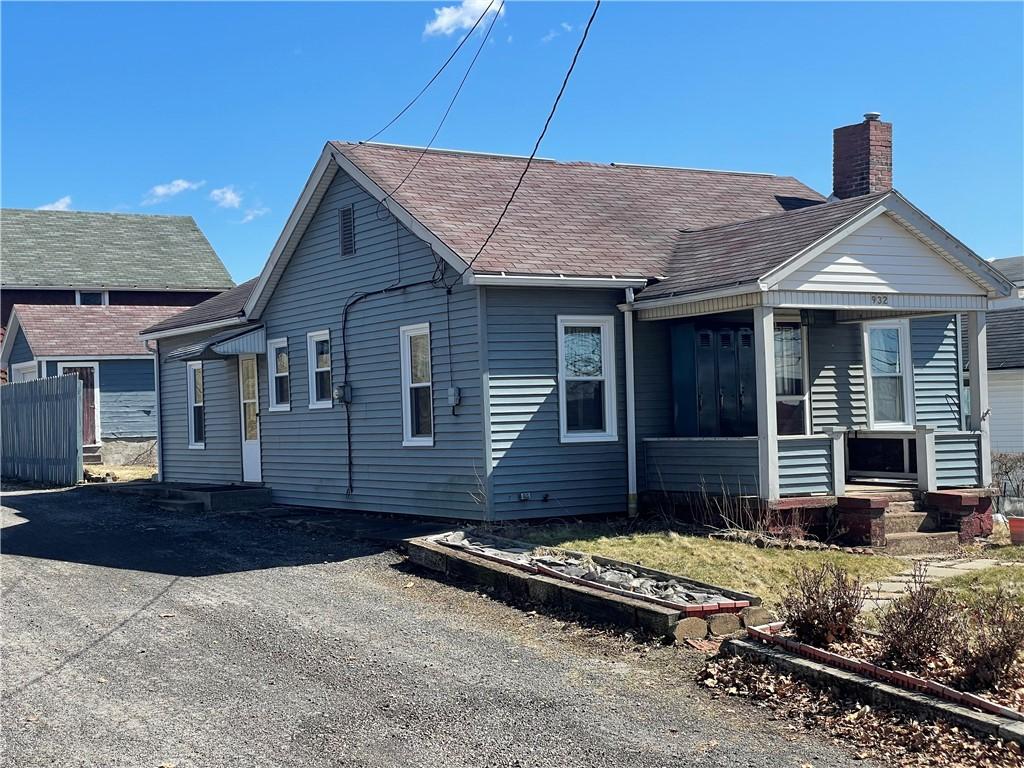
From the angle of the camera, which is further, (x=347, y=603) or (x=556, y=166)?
(x=556, y=166)

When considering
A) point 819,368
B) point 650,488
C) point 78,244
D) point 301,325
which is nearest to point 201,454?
point 301,325

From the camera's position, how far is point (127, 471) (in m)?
26.4

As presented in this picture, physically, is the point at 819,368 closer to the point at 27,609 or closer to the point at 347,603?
the point at 347,603

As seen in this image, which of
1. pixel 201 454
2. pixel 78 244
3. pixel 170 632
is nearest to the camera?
pixel 170 632

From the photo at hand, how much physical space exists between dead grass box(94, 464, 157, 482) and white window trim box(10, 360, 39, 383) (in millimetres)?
4133

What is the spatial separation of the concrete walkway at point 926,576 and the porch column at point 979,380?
8.30 ft

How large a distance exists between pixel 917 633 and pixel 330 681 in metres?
3.86

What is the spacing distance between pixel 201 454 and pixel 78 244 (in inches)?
908

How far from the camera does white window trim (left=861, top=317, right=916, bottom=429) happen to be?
56.5ft

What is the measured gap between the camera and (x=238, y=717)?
6875mm

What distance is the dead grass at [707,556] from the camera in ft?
35.4

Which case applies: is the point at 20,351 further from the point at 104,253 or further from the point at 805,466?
the point at 805,466

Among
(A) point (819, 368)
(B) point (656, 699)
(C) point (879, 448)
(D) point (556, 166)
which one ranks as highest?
(D) point (556, 166)

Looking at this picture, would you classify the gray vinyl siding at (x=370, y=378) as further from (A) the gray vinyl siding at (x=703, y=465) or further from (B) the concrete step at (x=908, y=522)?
(B) the concrete step at (x=908, y=522)
